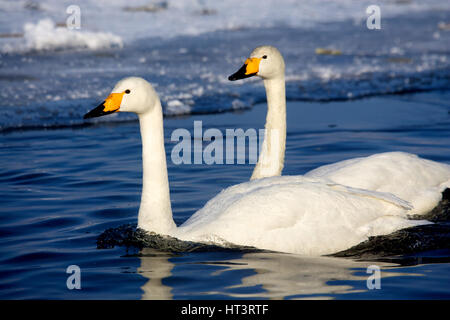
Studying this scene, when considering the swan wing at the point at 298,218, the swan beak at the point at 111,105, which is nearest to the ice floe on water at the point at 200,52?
the swan beak at the point at 111,105

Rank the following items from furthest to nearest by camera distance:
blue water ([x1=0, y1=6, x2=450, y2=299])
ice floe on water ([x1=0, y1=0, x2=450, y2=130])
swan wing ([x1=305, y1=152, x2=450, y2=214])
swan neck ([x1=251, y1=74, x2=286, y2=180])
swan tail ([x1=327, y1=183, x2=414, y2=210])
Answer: ice floe on water ([x1=0, y1=0, x2=450, y2=130])
swan neck ([x1=251, y1=74, x2=286, y2=180])
swan wing ([x1=305, y1=152, x2=450, y2=214])
swan tail ([x1=327, y1=183, x2=414, y2=210])
blue water ([x1=0, y1=6, x2=450, y2=299])

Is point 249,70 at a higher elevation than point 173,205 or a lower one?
higher

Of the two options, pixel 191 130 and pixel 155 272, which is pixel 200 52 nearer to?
pixel 191 130

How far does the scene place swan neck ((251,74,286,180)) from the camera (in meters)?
7.41

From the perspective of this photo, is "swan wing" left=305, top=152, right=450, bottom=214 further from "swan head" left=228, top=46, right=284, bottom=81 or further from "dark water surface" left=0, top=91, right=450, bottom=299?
"swan head" left=228, top=46, right=284, bottom=81

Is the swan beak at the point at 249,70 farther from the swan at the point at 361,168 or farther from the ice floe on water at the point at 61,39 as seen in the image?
the ice floe on water at the point at 61,39

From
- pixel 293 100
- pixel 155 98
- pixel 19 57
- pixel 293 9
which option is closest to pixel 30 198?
pixel 155 98

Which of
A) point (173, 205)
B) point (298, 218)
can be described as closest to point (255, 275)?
point (298, 218)

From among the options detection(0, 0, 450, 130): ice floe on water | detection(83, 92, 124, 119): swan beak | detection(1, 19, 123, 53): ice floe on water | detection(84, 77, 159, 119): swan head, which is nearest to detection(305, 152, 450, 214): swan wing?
detection(84, 77, 159, 119): swan head

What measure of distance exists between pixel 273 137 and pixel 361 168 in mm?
1085

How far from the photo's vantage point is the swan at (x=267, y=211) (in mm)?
5844

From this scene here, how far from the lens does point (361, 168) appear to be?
6.96m
